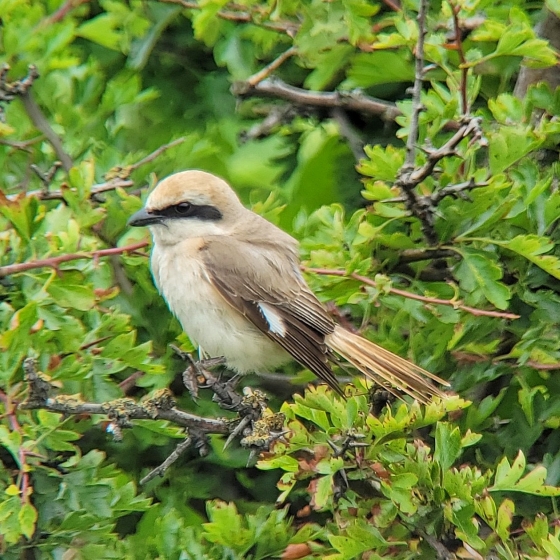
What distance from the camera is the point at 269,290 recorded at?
11.5 ft

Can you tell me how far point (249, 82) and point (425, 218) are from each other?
3.00 ft

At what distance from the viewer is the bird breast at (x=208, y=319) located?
3324 millimetres

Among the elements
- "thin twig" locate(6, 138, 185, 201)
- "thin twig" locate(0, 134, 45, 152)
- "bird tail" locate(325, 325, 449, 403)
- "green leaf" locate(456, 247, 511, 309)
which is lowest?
"bird tail" locate(325, 325, 449, 403)

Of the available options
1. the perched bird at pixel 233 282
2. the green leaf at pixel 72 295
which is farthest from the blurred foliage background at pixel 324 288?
the perched bird at pixel 233 282

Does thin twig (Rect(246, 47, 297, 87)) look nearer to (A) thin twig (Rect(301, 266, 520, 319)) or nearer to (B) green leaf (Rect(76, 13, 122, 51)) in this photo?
(B) green leaf (Rect(76, 13, 122, 51))

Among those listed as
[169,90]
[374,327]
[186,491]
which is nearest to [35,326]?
[186,491]

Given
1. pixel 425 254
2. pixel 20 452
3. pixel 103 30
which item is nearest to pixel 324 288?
pixel 425 254

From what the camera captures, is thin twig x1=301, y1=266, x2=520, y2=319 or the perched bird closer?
thin twig x1=301, y1=266, x2=520, y2=319

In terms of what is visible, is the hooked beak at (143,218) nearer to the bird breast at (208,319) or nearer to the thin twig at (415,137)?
the bird breast at (208,319)

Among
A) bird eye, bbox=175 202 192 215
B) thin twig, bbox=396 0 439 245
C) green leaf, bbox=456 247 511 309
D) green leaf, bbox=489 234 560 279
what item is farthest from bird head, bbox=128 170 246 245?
green leaf, bbox=489 234 560 279

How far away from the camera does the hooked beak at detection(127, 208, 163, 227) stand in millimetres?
3285

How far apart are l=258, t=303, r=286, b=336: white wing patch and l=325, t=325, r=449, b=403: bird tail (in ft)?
0.88

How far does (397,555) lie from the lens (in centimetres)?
268

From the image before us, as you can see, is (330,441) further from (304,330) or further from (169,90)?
(169,90)
